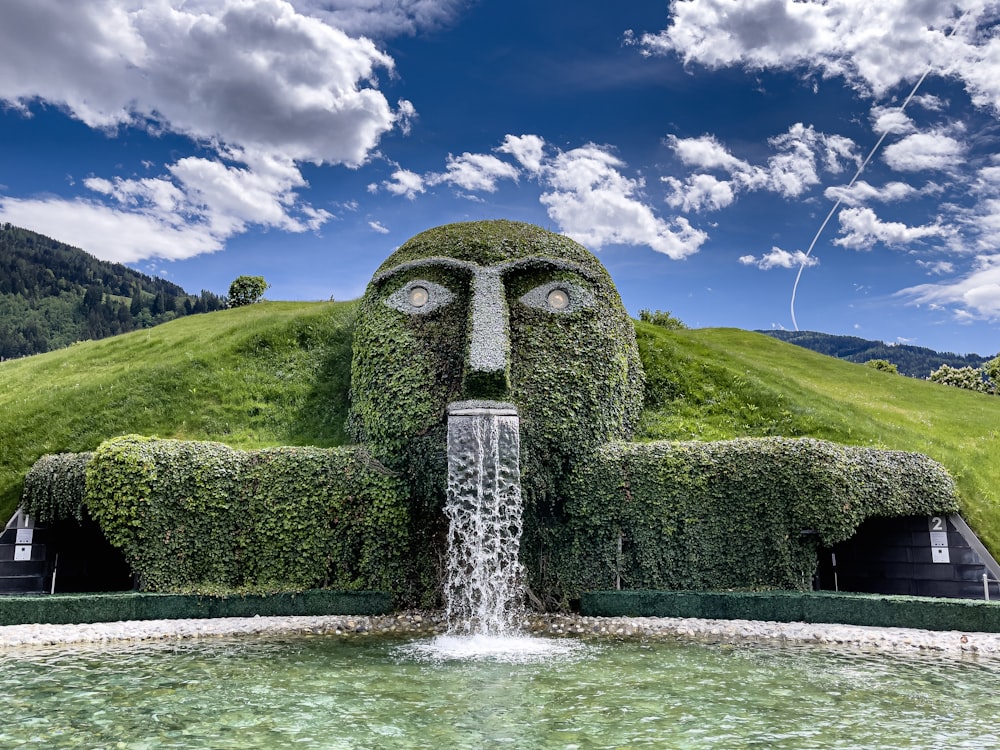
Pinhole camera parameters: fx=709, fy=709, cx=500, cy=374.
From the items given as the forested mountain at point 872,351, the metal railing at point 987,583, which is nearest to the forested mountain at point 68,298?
the metal railing at point 987,583

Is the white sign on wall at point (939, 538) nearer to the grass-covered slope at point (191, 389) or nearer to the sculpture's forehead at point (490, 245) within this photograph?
the sculpture's forehead at point (490, 245)

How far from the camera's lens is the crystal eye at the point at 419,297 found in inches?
622

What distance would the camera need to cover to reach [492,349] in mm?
14211

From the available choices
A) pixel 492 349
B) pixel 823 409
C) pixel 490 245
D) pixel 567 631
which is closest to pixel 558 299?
pixel 490 245

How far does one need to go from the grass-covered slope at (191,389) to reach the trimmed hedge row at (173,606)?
3.91 metres

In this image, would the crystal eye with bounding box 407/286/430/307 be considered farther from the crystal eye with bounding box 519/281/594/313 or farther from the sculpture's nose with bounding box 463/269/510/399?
the crystal eye with bounding box 519/281/594/313

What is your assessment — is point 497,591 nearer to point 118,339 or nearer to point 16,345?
point 118,339

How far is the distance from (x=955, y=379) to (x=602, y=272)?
4350 cm

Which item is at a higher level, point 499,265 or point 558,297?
point 499,265

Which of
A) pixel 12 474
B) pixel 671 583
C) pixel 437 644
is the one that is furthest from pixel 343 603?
pixel 12 474

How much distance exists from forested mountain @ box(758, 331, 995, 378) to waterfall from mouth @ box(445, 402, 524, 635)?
131886 mm

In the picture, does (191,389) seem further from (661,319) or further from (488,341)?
(661,319)

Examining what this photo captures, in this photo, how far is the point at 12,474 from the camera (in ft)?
53.4

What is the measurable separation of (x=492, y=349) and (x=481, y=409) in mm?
1281
